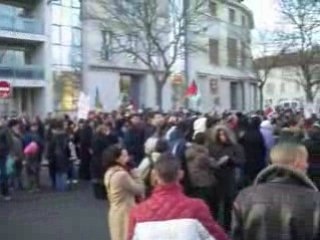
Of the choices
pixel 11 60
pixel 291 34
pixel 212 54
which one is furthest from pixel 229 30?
pixel 291 34

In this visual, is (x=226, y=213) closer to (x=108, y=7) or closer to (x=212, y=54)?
(x=108, y=7)

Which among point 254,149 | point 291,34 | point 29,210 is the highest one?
point 291,34

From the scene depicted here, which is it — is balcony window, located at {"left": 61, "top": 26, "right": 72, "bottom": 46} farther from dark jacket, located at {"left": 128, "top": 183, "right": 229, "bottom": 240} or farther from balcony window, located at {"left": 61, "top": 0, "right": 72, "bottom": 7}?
dark jacket, located at {"left": 128, "top": 183, "right": 229, "bottom": 240}

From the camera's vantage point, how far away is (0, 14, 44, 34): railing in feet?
144

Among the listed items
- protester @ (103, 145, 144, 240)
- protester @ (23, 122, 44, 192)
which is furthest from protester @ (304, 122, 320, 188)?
protester @ (23, 122, 44, 192)

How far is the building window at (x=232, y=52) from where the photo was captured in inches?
2737

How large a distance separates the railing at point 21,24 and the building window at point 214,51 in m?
21.7

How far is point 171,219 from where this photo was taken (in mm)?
4777

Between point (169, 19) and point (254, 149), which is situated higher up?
point (169, 19)

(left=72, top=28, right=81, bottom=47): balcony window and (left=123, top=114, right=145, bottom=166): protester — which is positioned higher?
(left=72, top=28, right=81, bottom=47): balcony window

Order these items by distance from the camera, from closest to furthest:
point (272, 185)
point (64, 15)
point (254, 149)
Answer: point (272, 185), point (254, 149), point (64, 15)

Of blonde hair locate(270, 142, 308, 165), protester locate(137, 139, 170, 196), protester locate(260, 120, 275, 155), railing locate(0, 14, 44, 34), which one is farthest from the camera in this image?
railing locate(0, 14, 44, 34)

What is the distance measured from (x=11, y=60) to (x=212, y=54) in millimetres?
24782

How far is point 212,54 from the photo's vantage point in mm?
67062
